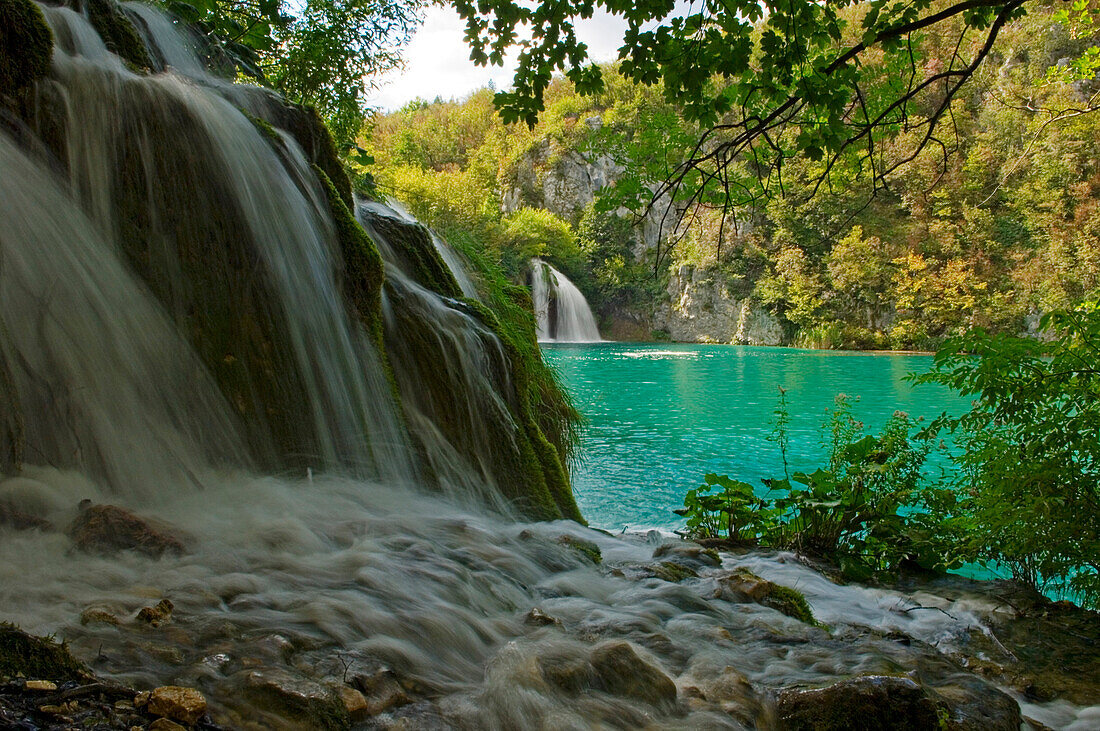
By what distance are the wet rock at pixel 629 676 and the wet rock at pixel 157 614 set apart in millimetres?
1298

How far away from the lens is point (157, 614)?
5.95ft

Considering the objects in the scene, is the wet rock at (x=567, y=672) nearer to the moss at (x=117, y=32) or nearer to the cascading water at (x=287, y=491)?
the cascading water at (x=287, y=491)

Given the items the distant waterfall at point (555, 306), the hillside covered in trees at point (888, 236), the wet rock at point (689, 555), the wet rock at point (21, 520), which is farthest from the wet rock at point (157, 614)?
the distant waterfall at point (555, 306)

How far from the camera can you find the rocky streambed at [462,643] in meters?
1.54

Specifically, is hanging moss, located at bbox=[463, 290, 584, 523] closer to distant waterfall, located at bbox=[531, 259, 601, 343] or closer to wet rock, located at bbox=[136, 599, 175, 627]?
wet rock, located at bbox=[136, 599, 175, 627]

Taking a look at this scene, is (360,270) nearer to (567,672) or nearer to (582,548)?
(582,548)

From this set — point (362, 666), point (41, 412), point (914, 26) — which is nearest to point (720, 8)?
point (914, 26)

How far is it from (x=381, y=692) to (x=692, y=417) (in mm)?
10403

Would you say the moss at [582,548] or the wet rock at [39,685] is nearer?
the wet rock at [39,685]

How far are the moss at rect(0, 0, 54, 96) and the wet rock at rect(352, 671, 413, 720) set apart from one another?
316cm

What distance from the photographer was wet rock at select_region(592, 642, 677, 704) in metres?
1.99

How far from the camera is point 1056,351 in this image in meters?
3.11

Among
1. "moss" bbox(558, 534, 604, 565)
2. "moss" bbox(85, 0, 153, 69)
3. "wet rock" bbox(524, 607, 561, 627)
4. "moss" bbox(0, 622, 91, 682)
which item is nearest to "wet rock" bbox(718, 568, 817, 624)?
"moss" bbox(558, 534, 604, 565)

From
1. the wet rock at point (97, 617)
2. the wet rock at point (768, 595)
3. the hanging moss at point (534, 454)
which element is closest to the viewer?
the wet rock at point (97, 617)
